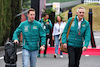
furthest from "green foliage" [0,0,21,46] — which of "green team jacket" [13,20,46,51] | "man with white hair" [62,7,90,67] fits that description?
"man with white hair" [62,7,90,67]

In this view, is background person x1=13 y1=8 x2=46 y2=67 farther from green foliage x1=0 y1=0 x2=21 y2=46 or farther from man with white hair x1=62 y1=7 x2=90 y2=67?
green foliage x1=0 y1=0 x2=21 y2=46

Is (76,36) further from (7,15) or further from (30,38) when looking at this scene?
(7,15)

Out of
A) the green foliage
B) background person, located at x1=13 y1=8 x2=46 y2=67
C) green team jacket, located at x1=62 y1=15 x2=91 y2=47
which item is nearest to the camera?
background person, located at x1=13 y1=8 x2=46 y2=67

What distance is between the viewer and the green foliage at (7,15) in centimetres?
1686

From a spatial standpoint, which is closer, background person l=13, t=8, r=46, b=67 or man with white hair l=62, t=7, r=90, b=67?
background person l=13, t=8, r=46, b=67

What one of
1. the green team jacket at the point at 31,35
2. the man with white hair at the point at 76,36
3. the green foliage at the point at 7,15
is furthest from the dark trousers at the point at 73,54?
the green foliage at the point at 7,15

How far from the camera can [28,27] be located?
24.3 ft

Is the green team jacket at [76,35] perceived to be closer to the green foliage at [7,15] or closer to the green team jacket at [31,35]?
the green team jacket at [31,35]

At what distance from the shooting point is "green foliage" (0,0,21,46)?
16.9m

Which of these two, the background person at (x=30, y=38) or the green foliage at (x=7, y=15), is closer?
the background person at (x=30, y=38)

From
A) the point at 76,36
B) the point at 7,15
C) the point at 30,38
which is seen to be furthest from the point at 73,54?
the point at 7,15

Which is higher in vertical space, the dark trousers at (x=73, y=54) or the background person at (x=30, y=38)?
the background person at (x=30, y=38)

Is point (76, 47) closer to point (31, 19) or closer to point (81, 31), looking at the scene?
point (81, 31)

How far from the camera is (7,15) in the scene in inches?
704
